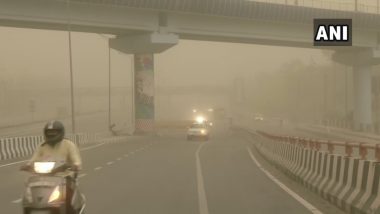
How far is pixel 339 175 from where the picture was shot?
46.0 feet

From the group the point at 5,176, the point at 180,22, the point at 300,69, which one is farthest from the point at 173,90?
the point at 5,176

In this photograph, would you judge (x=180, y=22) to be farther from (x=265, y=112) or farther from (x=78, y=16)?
(x=265, y=112)

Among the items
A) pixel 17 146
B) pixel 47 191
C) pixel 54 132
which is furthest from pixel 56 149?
pixel 17 146

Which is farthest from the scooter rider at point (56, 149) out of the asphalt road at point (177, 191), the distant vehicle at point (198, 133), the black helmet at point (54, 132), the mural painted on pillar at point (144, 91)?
the mural painted on pillar at point (144, 91)

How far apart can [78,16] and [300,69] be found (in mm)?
119649

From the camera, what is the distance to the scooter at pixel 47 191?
8.21 m

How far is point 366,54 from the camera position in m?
71.6

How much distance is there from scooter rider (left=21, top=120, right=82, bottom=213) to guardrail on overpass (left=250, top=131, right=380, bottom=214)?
4838 millimetres

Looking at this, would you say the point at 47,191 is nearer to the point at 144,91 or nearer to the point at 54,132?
the point at 54,132

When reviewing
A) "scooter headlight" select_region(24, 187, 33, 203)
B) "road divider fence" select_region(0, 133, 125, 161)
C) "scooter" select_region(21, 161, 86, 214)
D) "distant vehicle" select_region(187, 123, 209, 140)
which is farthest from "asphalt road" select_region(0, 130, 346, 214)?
"distant vehicle" select_region(187, 123, 209, 140)

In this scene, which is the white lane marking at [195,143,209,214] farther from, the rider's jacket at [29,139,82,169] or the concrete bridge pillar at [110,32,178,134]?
the concrete bridge pillar at [110,32,178,134]

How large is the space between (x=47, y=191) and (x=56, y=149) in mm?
1096

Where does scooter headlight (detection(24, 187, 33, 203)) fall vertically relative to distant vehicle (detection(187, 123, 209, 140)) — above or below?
above

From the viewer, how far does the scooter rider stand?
29.7 ft
